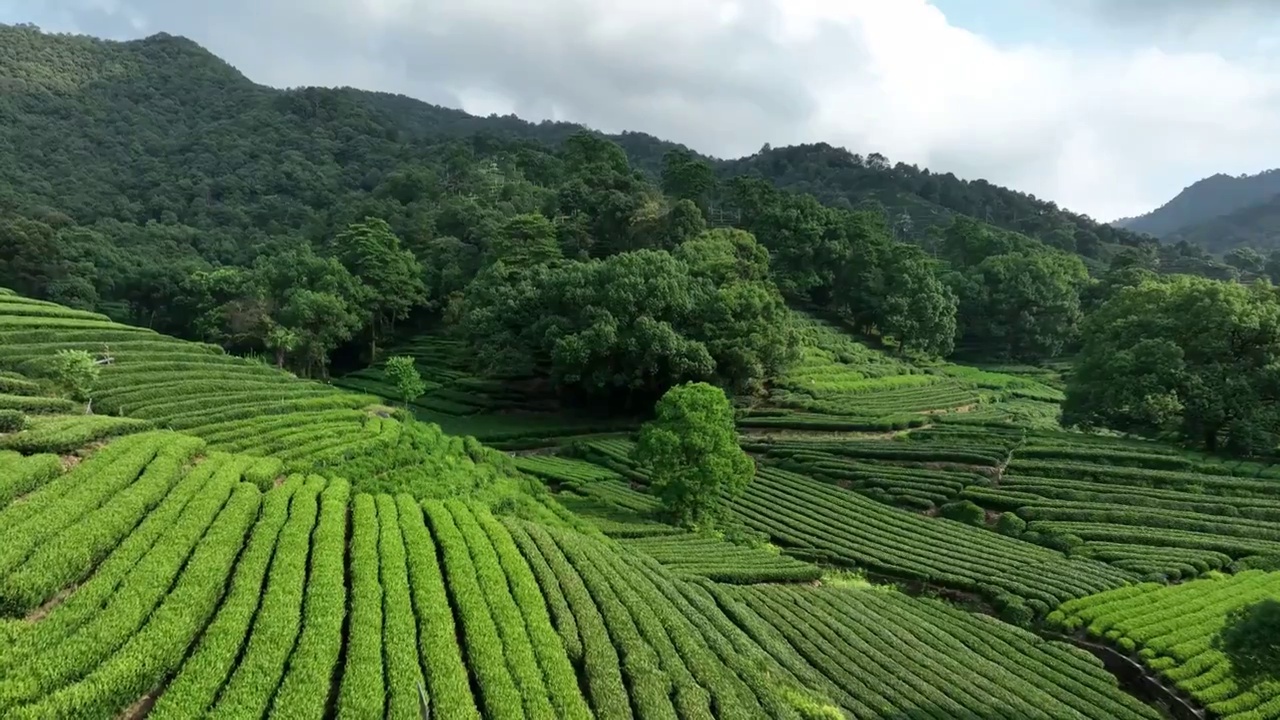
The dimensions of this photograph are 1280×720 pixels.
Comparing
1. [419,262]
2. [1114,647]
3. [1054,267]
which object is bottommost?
[1114,647]

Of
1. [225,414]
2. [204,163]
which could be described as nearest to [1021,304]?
[225,414]

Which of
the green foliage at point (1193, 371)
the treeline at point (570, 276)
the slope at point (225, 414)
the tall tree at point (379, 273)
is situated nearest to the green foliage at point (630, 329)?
the treeline at point (570, 276)

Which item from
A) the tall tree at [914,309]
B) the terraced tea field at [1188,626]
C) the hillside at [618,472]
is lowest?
the terraced tea field at [1188,626]

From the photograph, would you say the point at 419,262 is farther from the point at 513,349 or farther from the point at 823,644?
the point at 823,644

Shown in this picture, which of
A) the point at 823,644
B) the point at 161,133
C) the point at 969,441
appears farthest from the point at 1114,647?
the point at 161,133

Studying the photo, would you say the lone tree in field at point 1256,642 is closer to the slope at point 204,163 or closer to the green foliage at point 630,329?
the green foliage at point 630,329

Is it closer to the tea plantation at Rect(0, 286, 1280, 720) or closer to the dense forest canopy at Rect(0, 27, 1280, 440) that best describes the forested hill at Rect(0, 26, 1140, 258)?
the dense forest canopy at Rect(0, 27, 1280, 440)
